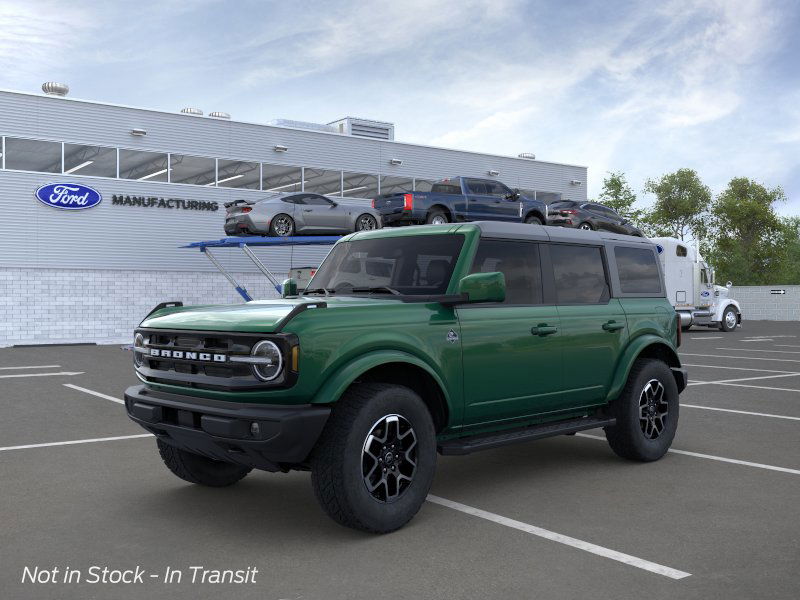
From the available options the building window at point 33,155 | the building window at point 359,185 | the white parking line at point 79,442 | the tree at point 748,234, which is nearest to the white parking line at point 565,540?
the white parking line at point 79,442

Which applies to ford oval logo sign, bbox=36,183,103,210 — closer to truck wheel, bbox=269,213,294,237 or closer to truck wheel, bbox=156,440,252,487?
truck wheel, bbox=269,213,294,237

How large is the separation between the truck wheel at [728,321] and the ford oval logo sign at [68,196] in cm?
2421

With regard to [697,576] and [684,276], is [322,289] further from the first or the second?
[684,276]

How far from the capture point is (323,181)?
32.9 meters

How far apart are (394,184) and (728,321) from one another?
14.9 m

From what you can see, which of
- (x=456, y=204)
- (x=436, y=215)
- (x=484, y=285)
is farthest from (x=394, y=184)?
(x=484, y=285)

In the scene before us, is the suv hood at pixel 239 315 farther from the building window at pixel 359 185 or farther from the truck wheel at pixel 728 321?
the truck wheel at pixel 728 321

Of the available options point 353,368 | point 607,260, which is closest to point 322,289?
point 353,368

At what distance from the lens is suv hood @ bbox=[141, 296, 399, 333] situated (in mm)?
4781

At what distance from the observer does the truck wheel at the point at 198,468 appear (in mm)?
6000

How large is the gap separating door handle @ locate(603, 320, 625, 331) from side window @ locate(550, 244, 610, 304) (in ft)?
0.67

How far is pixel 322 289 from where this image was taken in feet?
20.7

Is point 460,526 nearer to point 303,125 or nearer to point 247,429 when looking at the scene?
point 247,429

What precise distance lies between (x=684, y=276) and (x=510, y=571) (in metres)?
27.8
